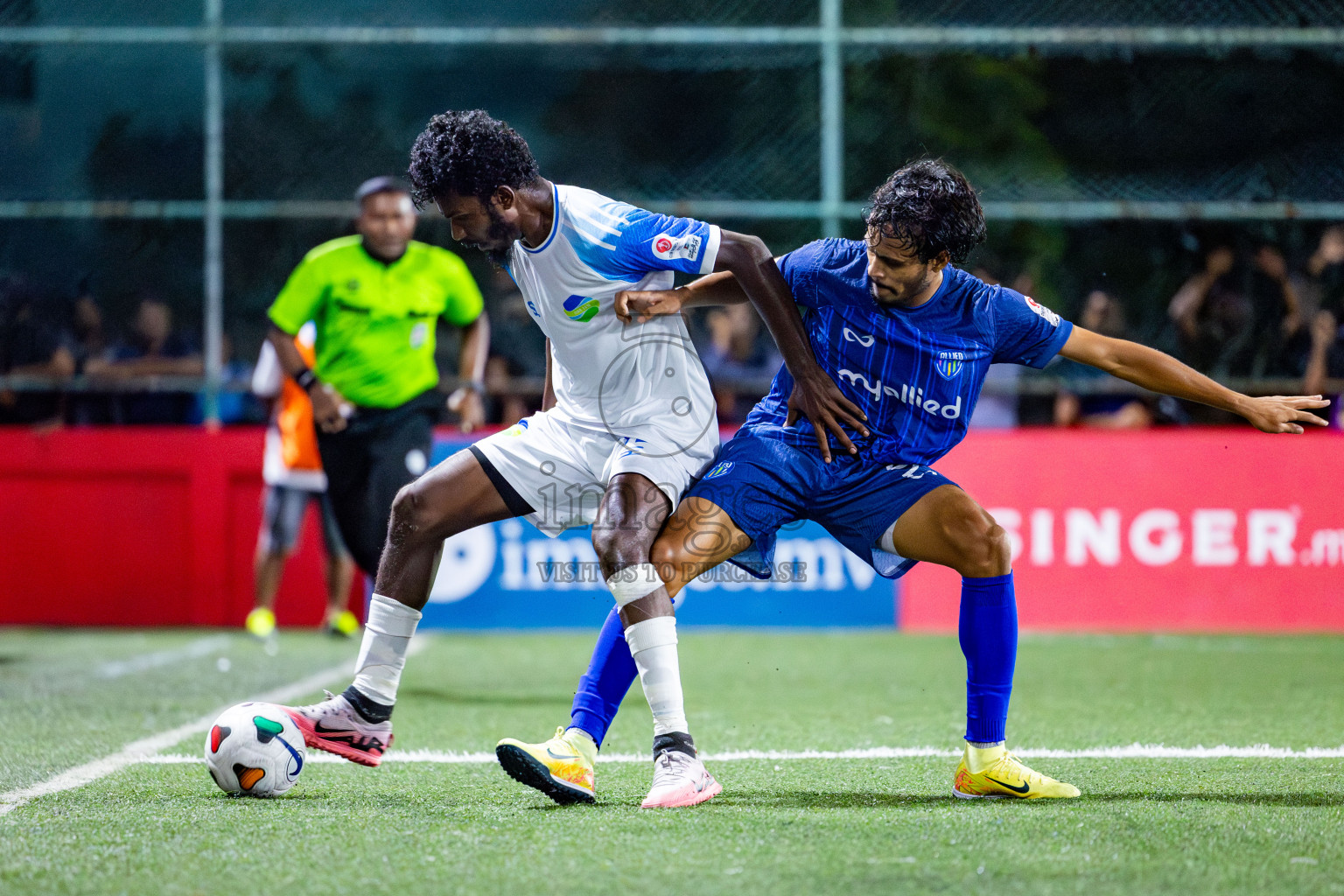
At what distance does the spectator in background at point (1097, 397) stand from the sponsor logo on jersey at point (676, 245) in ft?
18.1

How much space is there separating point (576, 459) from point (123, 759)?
65.5 inches

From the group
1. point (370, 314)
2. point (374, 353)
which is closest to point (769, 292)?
point (374, 353)

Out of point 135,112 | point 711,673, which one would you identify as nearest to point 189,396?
point 135,112

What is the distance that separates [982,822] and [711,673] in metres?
3.36

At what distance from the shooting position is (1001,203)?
9.07 m

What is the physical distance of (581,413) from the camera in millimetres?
4031

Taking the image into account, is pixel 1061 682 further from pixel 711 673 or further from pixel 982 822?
pixel 982 822

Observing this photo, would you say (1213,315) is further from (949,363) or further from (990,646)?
(990,646)

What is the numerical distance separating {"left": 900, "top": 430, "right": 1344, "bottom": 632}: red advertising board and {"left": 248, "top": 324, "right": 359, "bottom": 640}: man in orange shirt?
3.29 meters

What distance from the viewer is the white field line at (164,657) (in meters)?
6.92

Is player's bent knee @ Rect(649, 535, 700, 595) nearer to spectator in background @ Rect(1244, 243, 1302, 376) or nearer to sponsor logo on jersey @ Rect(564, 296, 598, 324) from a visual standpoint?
sponsor logo on jersey @ Rect(564, 296, 598, 324)

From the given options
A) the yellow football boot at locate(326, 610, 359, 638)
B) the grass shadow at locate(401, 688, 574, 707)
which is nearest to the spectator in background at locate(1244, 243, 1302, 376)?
the grass shadow at locate(401, 688, 574, 707)

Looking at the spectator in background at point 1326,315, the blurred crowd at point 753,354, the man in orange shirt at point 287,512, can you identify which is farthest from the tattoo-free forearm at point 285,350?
the spectator in background at point 1326,315

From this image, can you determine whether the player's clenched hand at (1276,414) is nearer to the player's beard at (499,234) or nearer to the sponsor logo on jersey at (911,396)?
the sponsor logo on jersey at (911,396)
